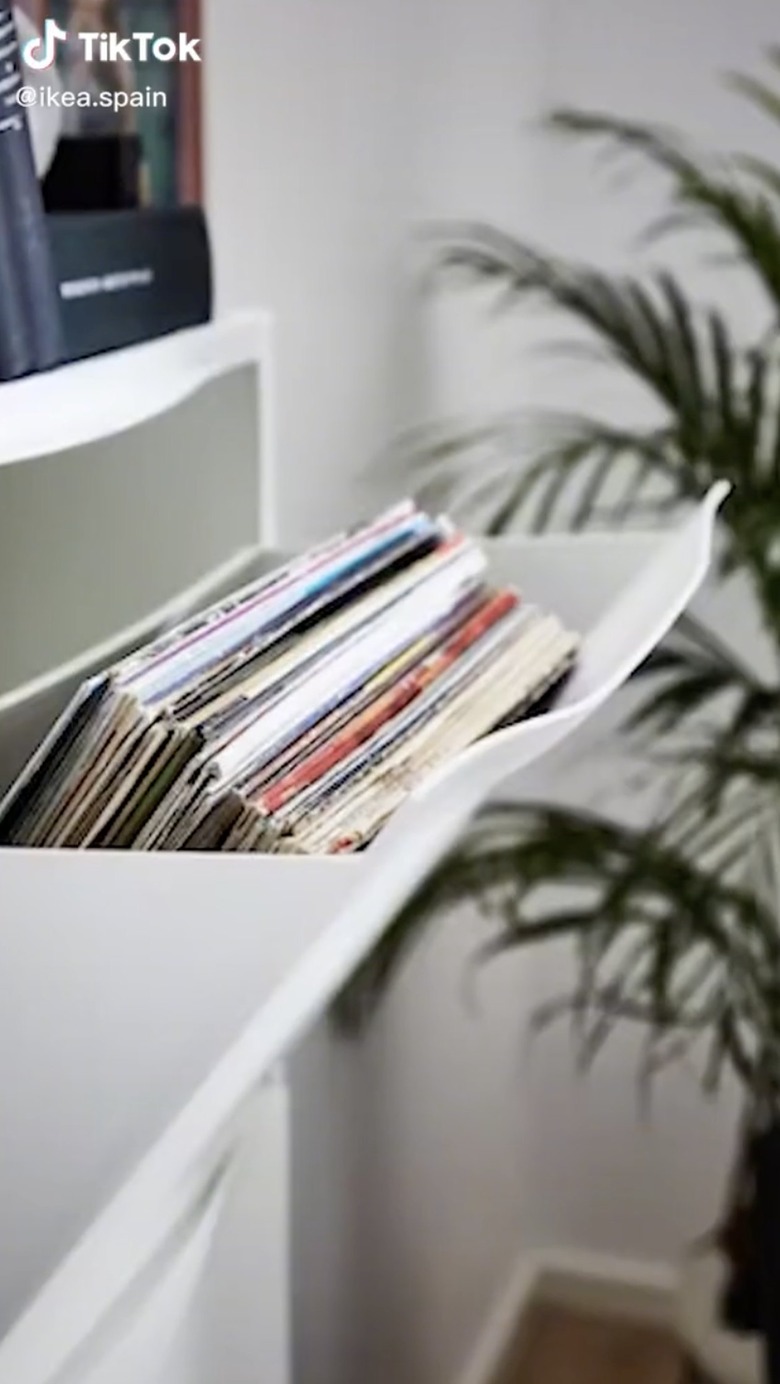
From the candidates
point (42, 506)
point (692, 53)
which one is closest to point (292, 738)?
point (42, 506)

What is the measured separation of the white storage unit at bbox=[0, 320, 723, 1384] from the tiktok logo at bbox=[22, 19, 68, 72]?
0.19m

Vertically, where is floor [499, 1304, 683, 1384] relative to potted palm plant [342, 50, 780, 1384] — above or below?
below

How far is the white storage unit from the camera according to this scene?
575 millimetres

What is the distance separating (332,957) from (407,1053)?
133cm

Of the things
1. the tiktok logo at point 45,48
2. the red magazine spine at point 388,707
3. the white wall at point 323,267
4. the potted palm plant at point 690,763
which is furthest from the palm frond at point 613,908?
the tiktok logo at point 45,48

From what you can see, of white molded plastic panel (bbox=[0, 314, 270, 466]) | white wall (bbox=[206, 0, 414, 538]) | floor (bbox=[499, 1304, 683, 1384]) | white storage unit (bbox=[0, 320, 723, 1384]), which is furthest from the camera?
floor (bbox=[499, 1304, 683, 1384])

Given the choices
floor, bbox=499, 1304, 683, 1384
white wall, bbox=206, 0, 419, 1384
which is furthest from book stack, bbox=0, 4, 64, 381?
floor, bbox=499, 1304, 683, 1384

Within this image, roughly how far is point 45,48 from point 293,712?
1.43 ft

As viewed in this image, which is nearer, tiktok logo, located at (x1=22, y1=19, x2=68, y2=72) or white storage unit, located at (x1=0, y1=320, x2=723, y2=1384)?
white storage unit, located at (x1=0, y1=320, x2=723, y2=1384)

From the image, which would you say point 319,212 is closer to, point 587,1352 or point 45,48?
point 45,48

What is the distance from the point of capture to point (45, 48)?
1000 mm

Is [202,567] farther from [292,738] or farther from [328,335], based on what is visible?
[328,335]

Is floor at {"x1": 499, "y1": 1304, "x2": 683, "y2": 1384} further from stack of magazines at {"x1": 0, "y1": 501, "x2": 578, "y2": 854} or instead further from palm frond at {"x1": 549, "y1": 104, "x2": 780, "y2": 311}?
stack of magazines at {"x1": 0, "y1": 501, "x2": 578, "y2": 854}

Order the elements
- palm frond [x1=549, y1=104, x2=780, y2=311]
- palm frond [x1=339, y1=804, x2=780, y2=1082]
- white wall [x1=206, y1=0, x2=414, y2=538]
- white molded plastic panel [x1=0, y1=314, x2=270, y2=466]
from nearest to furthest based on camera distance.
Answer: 1. white molded plastic panel [x1=0, y1=314, x2=270, y2=466]
2. white wall [x1=206, y1=0, x2=414, y2=538]
3. palm frond [x1=549, y1=104, x2=780, y2=311]
4. palm frond [x1=339, y1=804, x2=780, y2=1082]
